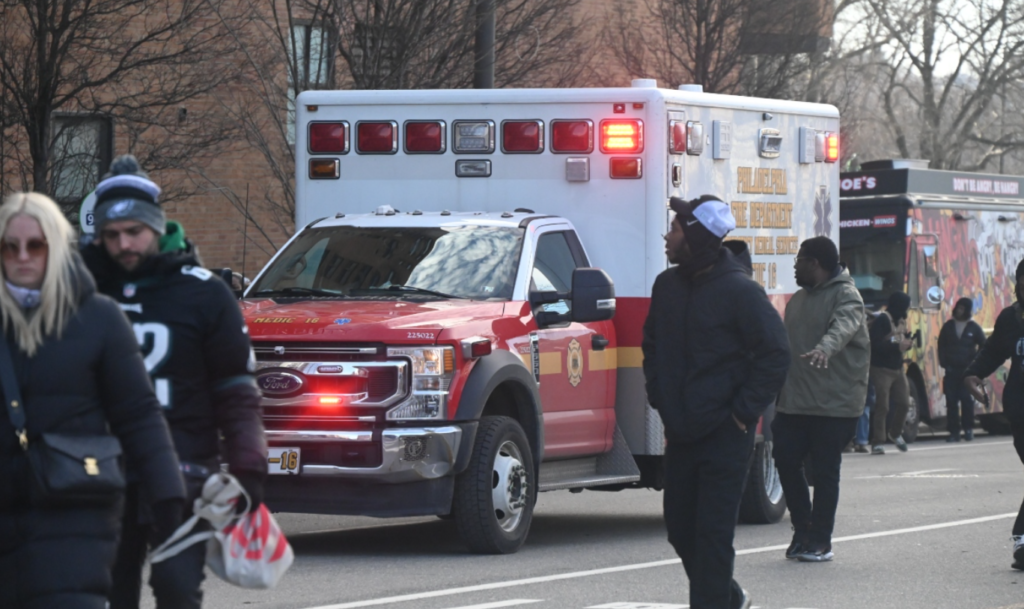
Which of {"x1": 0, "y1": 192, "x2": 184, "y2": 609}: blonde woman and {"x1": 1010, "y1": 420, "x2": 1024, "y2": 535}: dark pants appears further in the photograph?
{"x1": 1010, "y1": 420, "x2": 1024, "y2": 535}: dark pants

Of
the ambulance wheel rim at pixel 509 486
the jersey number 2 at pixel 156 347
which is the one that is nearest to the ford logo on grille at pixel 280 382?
the ambulance wheel rim at pixel 509 486

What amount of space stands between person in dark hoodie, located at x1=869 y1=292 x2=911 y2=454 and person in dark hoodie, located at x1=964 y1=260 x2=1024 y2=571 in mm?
10017

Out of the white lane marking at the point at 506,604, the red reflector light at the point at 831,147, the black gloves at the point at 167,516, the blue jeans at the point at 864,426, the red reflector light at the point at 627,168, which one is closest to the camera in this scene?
the black gloves at the point at 167,516

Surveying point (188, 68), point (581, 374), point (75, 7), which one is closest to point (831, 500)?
point (581, 374)

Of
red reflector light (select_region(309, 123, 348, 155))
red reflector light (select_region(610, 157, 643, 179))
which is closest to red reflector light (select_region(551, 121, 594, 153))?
red reflector light (select_region(610, 157, 643, 179))

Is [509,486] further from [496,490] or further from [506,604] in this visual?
[506,604]

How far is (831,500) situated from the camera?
949cm

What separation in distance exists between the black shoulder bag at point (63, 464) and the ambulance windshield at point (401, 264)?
6.02 meters

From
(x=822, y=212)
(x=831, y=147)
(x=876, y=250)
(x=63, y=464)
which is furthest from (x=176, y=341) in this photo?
(x=876, y=250)

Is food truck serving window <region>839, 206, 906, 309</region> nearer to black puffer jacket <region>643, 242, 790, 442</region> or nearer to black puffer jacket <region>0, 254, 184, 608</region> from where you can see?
black puffer jacket <region>643, 242, 790, 442</region>

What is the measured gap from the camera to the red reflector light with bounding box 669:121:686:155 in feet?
36.1

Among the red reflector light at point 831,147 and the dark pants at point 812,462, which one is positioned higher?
the red reflector light at point 831,147

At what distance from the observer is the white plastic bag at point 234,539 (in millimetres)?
4527

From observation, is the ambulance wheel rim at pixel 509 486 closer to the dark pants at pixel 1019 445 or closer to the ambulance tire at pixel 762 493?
→ the ambulance tire at pixel 762 493
